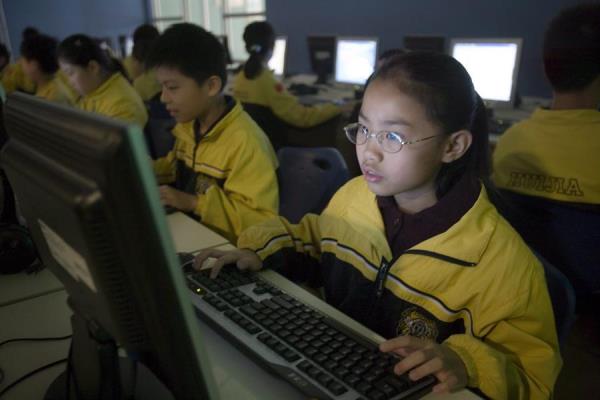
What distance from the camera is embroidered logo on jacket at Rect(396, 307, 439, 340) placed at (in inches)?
38.5

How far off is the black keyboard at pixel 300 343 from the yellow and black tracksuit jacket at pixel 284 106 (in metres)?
2.73

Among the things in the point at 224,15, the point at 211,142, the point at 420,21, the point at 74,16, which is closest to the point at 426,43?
the point at 420,21

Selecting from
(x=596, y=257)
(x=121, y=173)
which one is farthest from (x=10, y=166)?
(x=596, y=257)

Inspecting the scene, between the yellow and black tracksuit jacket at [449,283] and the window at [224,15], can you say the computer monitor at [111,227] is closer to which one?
the yellow and black tracksuit jacket at [449,283]

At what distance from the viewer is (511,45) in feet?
10.0

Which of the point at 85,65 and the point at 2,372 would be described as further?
the point at 85,65

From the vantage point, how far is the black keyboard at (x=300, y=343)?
696 millimetres

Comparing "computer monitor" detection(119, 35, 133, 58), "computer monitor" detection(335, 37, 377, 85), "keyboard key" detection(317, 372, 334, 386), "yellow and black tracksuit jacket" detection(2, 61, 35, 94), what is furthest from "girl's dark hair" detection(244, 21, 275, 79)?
"computer monitor" detection(119, 35, 133, 58)

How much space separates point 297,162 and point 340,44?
10.3 feet

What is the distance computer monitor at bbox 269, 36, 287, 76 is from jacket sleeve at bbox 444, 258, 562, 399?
15.1ft

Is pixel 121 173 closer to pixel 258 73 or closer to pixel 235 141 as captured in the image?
pixel 235 141

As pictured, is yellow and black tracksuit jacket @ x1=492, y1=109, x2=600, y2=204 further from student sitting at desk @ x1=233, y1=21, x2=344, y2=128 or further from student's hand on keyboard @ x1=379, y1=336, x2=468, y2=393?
student sitting at desk @ x1=233, y1=21, x2=344, y2=128

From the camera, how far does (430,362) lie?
0.73 meters

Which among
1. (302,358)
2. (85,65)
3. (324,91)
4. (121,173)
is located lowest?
(324,91)
